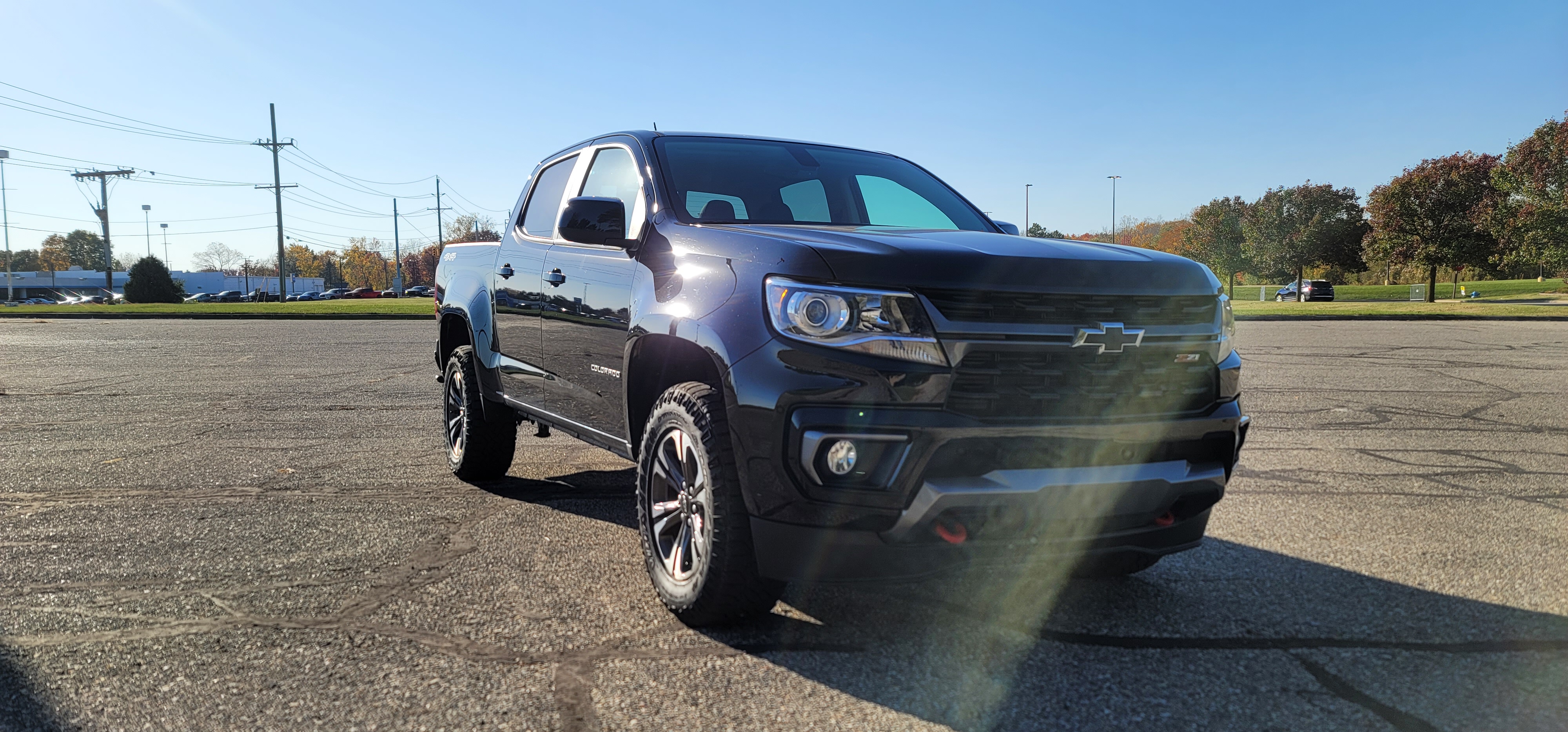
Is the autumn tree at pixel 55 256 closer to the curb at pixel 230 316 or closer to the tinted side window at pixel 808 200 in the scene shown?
the curb at pixel 230 316

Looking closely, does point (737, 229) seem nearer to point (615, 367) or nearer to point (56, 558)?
point (615, 367)

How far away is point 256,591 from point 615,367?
1564mm

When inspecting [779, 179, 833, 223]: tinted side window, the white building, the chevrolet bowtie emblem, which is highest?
the white building

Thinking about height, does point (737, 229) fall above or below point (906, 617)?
above

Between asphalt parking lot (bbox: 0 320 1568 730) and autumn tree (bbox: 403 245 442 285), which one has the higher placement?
autumn tree (bbox: 403 245 442 285)

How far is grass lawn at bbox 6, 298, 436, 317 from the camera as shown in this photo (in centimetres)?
3506

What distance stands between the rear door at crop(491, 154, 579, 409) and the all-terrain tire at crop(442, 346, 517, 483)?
1.40 feet

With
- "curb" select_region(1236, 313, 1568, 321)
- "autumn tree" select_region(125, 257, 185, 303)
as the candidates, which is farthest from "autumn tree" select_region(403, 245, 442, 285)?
"curb" select_region(1236, 313, 1568, 321)

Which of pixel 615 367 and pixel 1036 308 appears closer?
pixel 1036 308

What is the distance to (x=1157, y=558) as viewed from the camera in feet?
12.8

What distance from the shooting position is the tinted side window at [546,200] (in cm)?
544

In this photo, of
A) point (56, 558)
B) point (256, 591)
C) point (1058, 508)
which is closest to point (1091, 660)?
point (1058, 508)

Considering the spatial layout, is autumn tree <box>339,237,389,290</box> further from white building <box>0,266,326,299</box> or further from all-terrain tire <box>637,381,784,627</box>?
all-terrain tire <box>637,381,784,627</box>

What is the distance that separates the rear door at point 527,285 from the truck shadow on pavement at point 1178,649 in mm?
1926
